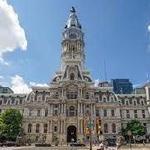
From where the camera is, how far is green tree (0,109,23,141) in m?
87.9

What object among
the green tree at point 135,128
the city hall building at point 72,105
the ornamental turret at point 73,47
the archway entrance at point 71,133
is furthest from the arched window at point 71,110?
the green tree at point 135,128

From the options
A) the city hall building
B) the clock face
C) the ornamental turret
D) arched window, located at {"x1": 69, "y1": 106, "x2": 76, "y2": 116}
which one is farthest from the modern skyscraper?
arched window, located at {"x1": 69, "y1": 106, "x2": 76, "y2": 116}

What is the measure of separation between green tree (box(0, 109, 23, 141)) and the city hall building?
11022mm

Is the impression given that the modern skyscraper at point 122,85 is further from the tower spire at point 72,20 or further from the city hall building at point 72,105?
the tower spire at point 72,20

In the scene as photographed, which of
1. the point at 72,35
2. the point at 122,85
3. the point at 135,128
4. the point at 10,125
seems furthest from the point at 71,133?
the point at 122,85

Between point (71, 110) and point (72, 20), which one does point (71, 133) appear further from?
point (72, 20)

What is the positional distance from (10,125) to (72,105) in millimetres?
21864

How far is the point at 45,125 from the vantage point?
102 meters

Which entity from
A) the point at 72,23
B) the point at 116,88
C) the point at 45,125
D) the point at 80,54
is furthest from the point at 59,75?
the point at 116,88

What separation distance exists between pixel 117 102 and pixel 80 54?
2518 cm

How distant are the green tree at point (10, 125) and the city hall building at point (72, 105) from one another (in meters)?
11.0

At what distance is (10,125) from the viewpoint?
88562 mm

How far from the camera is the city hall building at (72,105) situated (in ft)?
309

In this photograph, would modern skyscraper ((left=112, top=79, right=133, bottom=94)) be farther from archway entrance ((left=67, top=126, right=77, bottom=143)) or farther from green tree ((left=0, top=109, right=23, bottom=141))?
green tree ((left=0, top=109, right=23, bottom=141))
